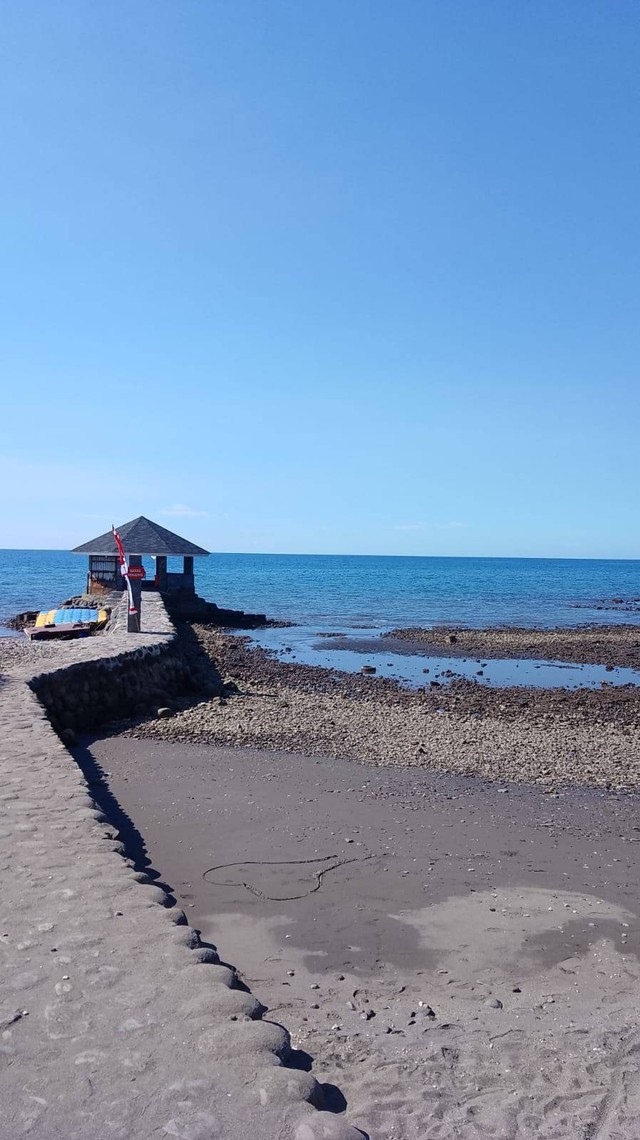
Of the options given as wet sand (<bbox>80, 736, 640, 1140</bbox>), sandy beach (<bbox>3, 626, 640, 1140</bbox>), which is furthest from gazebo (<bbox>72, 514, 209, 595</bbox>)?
wet sand (<bbox>80, 736, 640, 1140</bbox>)

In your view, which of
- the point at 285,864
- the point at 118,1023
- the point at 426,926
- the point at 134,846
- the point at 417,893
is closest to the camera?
the point at 118,1023

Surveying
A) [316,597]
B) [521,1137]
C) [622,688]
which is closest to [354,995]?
[521,1137]

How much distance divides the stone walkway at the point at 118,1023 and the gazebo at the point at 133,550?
2388 centimetres

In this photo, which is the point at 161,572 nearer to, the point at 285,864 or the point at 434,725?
the point at 434,725

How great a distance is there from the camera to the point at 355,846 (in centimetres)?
763

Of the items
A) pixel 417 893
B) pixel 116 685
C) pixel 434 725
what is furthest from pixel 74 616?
pixel 417 893

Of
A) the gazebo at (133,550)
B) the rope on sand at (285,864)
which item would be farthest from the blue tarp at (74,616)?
the rope on sand at (285,864)

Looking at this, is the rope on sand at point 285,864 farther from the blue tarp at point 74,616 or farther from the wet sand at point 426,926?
the blue tarp at point 74,616

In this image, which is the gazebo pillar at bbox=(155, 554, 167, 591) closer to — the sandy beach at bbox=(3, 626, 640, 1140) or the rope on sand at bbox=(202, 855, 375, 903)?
the sandy beach at bbox=(3, 626, 640, 1140)

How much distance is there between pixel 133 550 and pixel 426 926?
24745 millimetres

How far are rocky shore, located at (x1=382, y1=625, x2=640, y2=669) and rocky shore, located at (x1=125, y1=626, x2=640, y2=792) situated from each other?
6.56 m

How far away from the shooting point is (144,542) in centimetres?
2997

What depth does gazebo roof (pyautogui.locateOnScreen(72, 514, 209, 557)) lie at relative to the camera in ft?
97.4

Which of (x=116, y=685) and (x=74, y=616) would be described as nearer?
(x=116, y=685)
